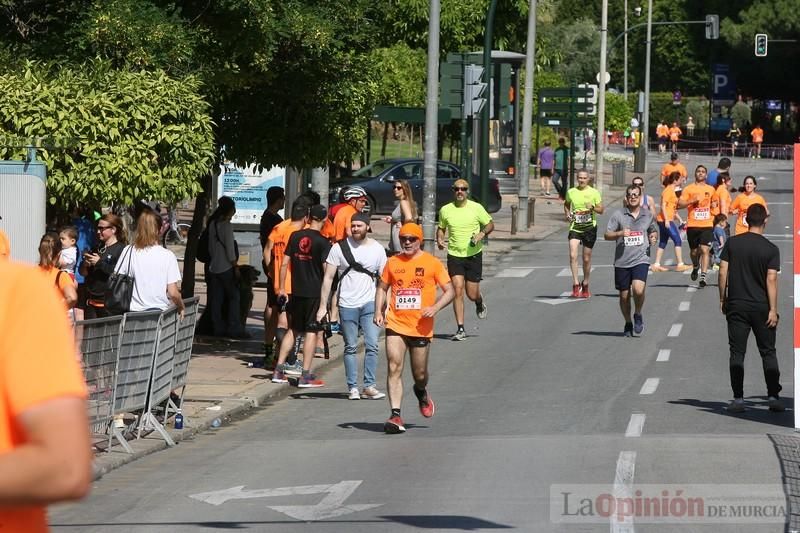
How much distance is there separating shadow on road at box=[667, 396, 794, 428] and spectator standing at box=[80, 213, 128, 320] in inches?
199

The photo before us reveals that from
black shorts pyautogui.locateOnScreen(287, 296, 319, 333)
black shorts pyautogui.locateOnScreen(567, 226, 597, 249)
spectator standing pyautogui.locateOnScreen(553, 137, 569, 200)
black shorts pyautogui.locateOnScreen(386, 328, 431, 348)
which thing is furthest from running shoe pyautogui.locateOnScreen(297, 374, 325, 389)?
spectator standing pyautogui.locateOnScreen(553, 137, 569, 200)

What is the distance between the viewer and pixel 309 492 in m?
8.98

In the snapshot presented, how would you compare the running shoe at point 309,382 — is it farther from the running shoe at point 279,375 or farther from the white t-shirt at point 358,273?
the white t-shirt at point 358,273

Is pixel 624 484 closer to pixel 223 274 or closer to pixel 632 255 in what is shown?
pixel 223 274

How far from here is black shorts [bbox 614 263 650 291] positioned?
17781 mm

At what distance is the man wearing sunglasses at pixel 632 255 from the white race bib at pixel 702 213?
503cm

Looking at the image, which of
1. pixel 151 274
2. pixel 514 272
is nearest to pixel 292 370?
pixel 151 274

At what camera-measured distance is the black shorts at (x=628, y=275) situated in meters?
17.8

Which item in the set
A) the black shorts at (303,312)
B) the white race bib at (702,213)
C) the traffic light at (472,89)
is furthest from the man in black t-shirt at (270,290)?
the white race bib at (702,213)

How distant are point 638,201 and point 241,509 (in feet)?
35.2

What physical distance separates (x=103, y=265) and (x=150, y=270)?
26.2 inches

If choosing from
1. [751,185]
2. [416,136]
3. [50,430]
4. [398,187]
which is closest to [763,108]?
[416,136]

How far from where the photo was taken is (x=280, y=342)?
584 inches

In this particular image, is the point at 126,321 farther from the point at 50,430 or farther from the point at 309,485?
the point at 50,430
